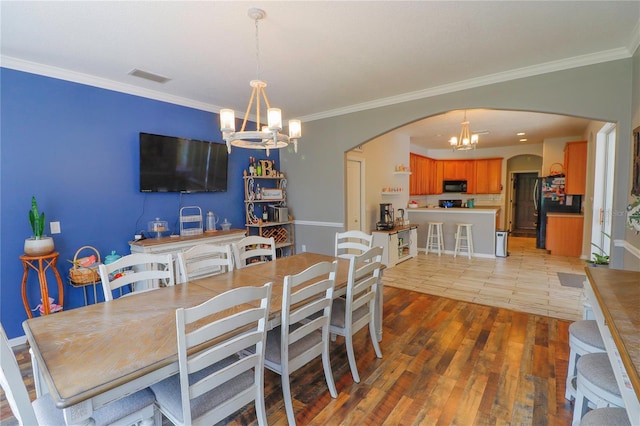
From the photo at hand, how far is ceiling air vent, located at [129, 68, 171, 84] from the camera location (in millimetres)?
3084

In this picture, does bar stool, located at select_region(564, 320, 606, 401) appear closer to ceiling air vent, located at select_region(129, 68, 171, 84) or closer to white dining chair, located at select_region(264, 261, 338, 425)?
white dining chair, located at select_region(264, 261, 338, 425)

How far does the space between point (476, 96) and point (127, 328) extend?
3916mm

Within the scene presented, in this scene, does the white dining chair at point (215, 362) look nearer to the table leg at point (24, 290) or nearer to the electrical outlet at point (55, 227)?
the table leg at point (24, 290)

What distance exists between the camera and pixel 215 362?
1.42 metres

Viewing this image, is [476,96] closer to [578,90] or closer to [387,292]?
[578,90]

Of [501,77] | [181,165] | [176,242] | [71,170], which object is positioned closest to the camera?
[71,170]

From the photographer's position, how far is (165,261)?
7.36 feet

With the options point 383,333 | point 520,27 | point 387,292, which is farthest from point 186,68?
point 387,292

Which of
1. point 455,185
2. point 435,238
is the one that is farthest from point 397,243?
point 455,185

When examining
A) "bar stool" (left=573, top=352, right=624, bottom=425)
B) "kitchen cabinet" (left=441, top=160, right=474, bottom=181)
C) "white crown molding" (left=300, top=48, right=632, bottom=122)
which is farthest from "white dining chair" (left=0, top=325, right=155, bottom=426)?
"kitchen cabinet" (left=441, top=160, right=474, bottom=181)

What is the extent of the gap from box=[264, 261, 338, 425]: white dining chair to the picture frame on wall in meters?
2.49

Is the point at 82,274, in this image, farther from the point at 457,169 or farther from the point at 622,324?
the point at 457,169

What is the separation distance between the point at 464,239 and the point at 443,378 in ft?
16.0

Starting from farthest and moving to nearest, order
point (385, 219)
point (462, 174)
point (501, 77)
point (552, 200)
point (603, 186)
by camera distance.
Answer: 1. point (462, 174)
2. point (552, 200)
3. point (385, 219)
4. point (603, 186)
5. point (501, 77)
